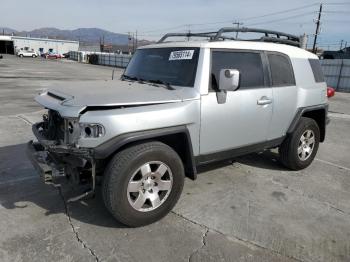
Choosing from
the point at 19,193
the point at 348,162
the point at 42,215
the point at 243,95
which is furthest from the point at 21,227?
the point at 348,162

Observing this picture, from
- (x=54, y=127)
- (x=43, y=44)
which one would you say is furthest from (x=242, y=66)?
(x=43, y=44)

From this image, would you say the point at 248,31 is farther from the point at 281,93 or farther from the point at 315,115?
the point at 315,115

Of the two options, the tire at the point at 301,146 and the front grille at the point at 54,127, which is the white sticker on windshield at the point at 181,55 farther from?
the tire at the point at 301,146

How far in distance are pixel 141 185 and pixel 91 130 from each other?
0.79 meters

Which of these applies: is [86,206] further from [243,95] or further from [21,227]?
[243,95]

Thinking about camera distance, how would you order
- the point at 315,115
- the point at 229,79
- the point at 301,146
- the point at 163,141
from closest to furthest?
the point at 229,79 < the point at 163,141 < the point at 301,146 < the point at 315,115

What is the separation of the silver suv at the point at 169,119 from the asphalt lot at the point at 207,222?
0.30 metres

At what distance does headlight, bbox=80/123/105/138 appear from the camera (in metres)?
3.18

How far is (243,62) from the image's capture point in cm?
444

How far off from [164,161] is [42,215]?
60.3 inches

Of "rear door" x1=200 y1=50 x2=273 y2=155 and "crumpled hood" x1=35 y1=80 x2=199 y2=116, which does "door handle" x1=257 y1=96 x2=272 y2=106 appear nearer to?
"rear door" x1=200 y1=50 x2=273 y2=155

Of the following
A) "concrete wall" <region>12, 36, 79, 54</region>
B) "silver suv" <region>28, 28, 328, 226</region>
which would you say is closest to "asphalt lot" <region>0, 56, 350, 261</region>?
"silver suv" <region>28, 28, 328, 226</region>

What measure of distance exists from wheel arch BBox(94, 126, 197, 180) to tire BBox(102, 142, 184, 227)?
102 mm

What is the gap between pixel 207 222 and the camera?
3777mm
